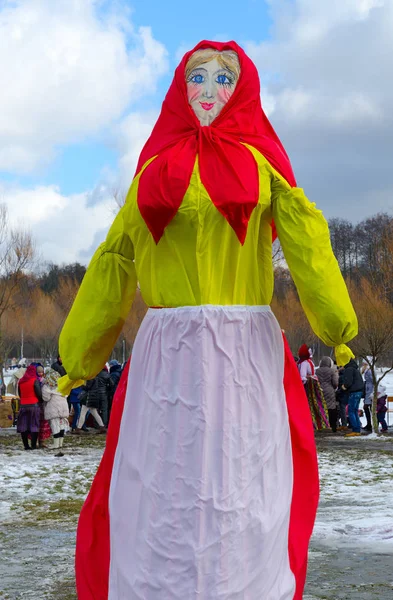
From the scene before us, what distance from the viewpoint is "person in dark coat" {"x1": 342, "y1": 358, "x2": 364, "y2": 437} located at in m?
13.3

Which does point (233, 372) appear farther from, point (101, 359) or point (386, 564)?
point (386, 564)

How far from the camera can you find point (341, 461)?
10008 millimetres

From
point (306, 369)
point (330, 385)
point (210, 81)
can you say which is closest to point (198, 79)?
point (210, 81)

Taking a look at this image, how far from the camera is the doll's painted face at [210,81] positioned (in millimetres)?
3152

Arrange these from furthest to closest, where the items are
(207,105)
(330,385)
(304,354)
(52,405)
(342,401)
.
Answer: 1. (342,401)
2. (330,385)
3. (304,354)
4. (52,405)
5. (207,105)

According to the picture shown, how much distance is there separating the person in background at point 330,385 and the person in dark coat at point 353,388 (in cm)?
37

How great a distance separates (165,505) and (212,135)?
150 cm

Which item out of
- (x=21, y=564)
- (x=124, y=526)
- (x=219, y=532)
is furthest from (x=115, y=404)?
(x=21, y=564)

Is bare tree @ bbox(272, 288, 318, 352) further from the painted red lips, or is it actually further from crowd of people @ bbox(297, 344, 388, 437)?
the painted red lips

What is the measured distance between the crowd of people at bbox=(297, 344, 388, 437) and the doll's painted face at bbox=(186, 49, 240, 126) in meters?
9.92

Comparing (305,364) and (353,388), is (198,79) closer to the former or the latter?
(305,364)

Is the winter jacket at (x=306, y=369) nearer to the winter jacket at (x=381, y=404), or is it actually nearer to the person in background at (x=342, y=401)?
the person in background at (x=342, y=401)

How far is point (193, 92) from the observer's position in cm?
318

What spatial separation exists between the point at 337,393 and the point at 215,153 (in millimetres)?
11775
